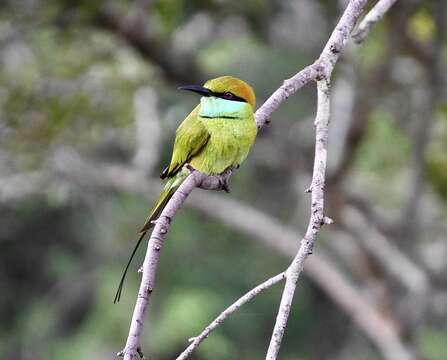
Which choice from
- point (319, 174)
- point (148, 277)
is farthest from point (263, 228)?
point (148, 277)

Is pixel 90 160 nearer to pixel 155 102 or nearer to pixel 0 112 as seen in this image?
pixel 155 102

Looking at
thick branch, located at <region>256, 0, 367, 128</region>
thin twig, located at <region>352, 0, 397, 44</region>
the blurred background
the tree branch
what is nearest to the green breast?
thick branch, located at <region>256, 0, 367, 128</region>

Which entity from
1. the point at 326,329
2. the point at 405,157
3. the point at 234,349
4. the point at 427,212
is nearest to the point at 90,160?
the point at 405,157

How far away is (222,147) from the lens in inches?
104

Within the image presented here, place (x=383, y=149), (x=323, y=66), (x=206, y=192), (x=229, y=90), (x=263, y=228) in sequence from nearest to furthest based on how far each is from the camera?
(x=323, y=66), (x=229, y=90), (x=263, y=228), (x=206, y=192), (x=383, y=149)

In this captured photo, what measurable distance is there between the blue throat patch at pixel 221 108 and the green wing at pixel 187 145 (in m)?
0.04

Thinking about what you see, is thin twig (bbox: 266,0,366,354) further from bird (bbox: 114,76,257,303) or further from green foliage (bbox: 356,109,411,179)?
green foliage (bbox: 356,109,411,179)

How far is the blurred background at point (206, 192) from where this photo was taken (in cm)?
611

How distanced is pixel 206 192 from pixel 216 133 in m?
4.77

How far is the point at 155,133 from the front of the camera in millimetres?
6926

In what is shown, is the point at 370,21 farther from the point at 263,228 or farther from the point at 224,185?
the point at 263,228

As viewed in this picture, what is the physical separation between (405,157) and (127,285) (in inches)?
138

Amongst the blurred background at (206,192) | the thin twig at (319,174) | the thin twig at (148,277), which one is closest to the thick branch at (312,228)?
the thin twig at (319,174)

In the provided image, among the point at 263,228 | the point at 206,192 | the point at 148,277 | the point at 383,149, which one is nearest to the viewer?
the point at 148,277
